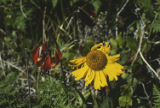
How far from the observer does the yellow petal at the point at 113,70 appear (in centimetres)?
137

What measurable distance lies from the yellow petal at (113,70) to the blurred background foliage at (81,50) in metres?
0.15

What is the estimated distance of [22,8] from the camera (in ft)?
7.29

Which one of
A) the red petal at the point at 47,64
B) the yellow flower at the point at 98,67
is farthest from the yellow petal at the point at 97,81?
the red petal at the point at 47,64

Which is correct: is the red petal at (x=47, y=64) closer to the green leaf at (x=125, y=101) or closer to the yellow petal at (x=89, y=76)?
the yellow petal at (x=89, y=76)

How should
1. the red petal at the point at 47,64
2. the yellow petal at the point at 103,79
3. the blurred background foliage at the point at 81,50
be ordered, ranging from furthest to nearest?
the red petal at the point at 47,64 < the blurred background foliage at the point at 81,50 < the yellow petal at the point at 103,79

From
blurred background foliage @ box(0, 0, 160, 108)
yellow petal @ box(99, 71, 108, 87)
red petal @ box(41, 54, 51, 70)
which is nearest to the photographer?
yellow petal @ box(99, 71, 108, 87)

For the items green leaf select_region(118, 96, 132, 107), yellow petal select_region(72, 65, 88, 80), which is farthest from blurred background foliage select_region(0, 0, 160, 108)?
yellow petal select_region(72, 65, 88, 80)

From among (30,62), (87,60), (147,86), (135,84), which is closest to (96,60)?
(87,60)

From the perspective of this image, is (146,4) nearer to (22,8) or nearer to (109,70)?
(109,70)

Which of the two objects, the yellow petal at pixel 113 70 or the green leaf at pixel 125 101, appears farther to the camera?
the green leaf at pixel 125 101

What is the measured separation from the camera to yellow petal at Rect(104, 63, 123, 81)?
4.48ft

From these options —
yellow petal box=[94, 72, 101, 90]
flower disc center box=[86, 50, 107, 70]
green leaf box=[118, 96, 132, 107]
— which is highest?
Result: flower disc center box=[86, 50, 107, 70]

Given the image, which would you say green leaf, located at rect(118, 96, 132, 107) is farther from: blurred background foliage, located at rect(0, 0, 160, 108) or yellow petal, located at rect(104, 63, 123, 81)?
yellow petal, located at rect(104, 63, 123, 81)

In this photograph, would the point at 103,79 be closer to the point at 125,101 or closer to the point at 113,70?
the point at 113,70
